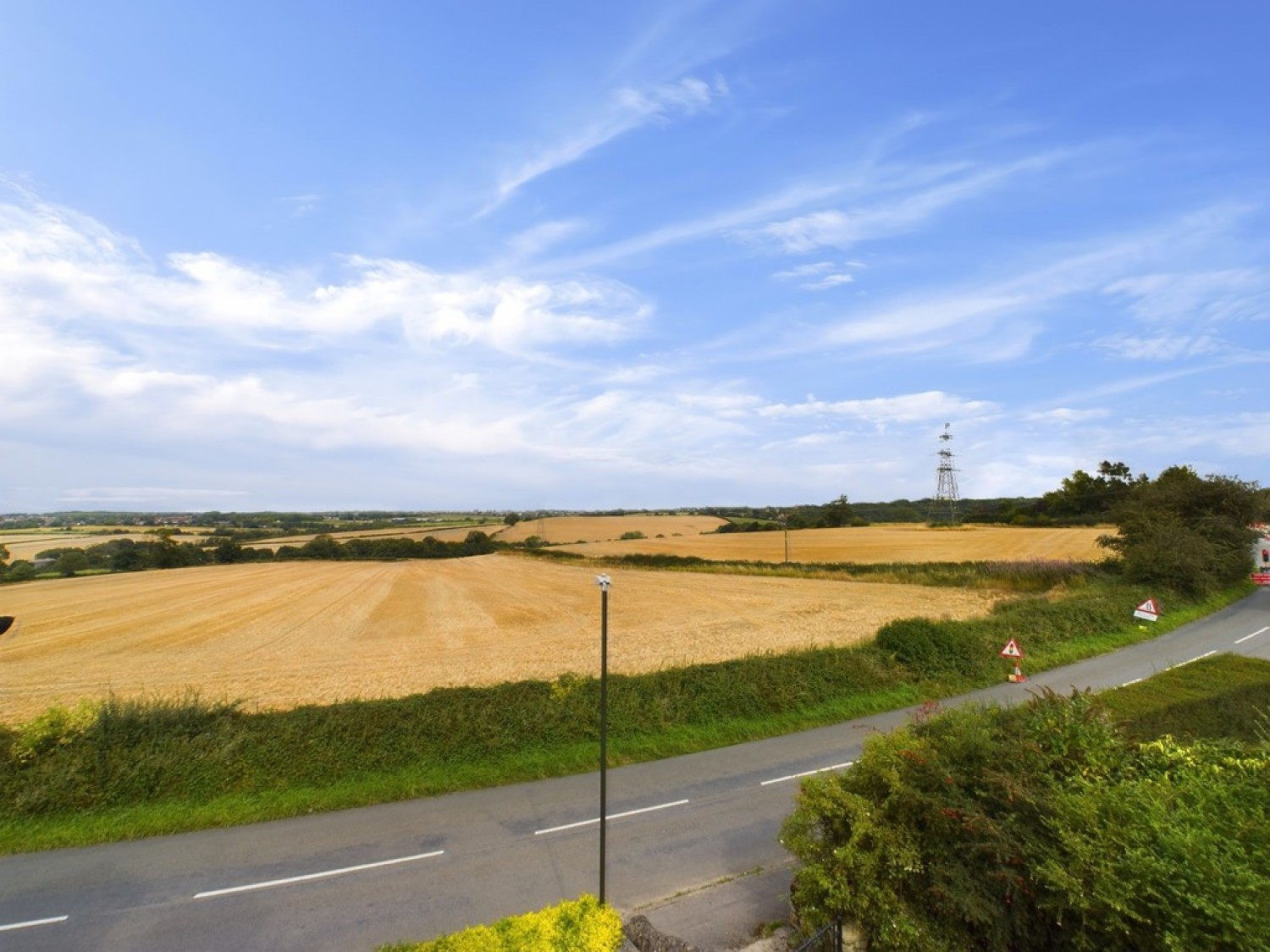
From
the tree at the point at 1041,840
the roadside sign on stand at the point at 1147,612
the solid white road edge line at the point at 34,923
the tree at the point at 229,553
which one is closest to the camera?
the tree at the point at 1041,840

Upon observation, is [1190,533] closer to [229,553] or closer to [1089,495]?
[1089,495]

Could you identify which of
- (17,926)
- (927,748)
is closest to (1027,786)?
(927,748)

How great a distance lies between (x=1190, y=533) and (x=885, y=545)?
94.5ft

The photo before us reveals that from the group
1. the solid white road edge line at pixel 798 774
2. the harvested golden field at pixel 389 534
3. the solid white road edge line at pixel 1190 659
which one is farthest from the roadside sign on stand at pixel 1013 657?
the harvested golden field at pixel 389 534

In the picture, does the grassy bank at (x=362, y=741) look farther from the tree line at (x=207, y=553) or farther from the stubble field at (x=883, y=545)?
the stubble field at (x=883, y=545)

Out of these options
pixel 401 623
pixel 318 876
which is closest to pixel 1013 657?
pixel 318 876

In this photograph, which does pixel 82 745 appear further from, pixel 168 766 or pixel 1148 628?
pixel 1148 628

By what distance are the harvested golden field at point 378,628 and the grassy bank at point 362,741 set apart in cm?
546

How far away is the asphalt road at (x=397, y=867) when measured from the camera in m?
8.02

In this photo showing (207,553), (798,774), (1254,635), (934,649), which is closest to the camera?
(798,774)

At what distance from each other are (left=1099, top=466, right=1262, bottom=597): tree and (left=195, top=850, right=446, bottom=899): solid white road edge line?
3801cm

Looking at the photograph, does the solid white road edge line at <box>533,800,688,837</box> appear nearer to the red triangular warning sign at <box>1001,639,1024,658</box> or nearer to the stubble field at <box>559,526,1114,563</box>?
the red triangular warning sign at <box>1001,639,1024,658</box>

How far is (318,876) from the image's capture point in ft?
29.9

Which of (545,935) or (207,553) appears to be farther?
(207,553)
